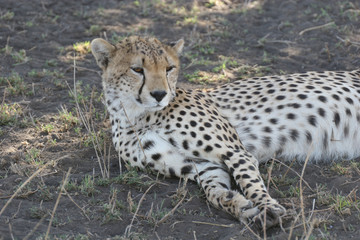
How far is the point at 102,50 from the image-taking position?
363 cm

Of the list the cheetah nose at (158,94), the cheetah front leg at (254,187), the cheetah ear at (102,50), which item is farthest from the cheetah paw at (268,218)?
the cheetah ear at (102,50)

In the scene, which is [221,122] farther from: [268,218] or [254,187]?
[268,218]

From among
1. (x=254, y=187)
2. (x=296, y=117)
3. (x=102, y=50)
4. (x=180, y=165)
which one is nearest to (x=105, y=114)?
(x=102, y=50)

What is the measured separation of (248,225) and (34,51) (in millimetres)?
3583

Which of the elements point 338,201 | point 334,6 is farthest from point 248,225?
point 334,6

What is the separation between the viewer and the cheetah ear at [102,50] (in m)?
3.60

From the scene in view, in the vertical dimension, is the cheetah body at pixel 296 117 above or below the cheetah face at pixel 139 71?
below

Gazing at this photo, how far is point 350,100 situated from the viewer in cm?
403

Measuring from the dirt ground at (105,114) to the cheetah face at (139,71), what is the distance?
13.3 inches

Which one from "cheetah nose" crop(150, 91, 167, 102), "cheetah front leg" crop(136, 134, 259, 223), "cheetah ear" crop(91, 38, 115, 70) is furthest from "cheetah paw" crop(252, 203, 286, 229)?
"cheetah ear" crop(91, 38, 115, 70)

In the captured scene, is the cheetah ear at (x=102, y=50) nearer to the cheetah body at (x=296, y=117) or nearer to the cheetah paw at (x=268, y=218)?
the cheetah body at (x=296, y=117)

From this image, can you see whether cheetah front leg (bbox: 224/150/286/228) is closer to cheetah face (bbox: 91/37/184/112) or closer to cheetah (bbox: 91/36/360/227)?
cheetah (bbox: 91/36/360/227)

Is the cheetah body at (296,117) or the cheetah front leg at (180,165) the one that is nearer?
the cheetah front leg at (180,165)

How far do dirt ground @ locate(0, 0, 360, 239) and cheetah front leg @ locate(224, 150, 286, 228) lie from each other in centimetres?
7
